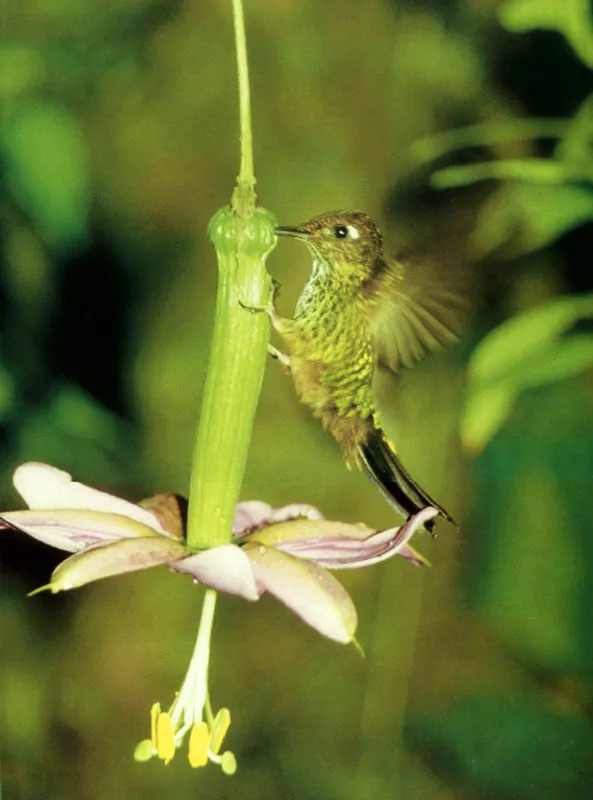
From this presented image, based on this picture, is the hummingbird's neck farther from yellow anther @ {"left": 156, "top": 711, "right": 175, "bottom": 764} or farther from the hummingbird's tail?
yellow anther @ {"left": 156, "top": 711, "right": 175, "bottom": 764}

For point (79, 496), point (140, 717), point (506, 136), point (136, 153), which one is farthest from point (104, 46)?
point (140, 717)

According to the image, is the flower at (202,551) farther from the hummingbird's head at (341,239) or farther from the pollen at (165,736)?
the hummingbird's head at (341,239)

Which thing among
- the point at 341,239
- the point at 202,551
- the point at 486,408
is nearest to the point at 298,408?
the point at 486,408

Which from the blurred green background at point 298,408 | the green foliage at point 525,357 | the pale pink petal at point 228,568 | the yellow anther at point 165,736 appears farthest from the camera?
the blurred green background at point 298,408

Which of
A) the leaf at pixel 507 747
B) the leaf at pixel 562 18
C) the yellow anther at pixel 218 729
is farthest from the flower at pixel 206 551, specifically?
the leaf at pixel 507 747

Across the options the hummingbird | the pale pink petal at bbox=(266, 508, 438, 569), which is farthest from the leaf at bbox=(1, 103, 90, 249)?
the pale pink petal at bbox=(266, 508, 438, 569)

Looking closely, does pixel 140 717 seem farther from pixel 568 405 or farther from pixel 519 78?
pixel 519 78

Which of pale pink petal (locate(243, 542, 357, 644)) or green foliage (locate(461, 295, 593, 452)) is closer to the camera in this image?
pale pink petal (locate(243, 542, 357, 644))

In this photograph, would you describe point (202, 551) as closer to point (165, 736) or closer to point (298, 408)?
point (165, 736)
